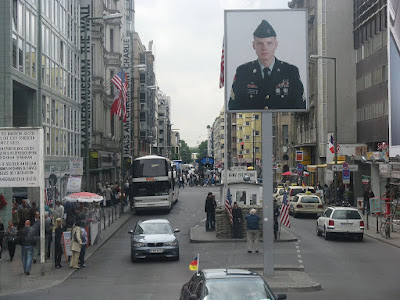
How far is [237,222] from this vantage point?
2827 cm

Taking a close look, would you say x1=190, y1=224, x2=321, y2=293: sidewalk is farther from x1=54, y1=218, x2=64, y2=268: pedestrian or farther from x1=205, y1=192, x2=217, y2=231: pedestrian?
x1=205, y1=192, x2=217, y2=231: pedestrian

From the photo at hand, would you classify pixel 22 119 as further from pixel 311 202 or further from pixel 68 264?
pixel 311 202

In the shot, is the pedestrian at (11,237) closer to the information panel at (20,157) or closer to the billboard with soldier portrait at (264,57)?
the information panel at (20,157)

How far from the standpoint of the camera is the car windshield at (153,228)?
75.5 feet

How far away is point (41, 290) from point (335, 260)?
10567 mm

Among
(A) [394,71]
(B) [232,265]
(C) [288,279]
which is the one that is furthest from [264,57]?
(A) [394,71]

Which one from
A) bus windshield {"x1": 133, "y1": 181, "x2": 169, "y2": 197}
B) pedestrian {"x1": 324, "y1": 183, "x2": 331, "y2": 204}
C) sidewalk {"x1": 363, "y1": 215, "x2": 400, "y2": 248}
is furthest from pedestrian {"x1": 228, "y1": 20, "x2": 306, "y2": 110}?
pedestrian {"x1": 324, "y1": 183, "x2": 331, "y2": 204}

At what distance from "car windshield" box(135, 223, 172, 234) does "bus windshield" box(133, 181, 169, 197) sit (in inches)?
789

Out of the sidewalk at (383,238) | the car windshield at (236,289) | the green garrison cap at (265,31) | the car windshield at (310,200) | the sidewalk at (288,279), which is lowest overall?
the sidewalk at (383,238)

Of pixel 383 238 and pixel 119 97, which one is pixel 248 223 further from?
pixel 119 97

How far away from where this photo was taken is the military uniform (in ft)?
60.3

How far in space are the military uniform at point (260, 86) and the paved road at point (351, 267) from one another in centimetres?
537

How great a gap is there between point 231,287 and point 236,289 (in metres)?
0.10

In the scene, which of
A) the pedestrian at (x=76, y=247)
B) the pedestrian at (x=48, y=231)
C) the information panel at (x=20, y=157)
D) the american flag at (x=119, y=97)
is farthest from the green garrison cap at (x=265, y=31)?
the american flag at (x=119, y=97)
